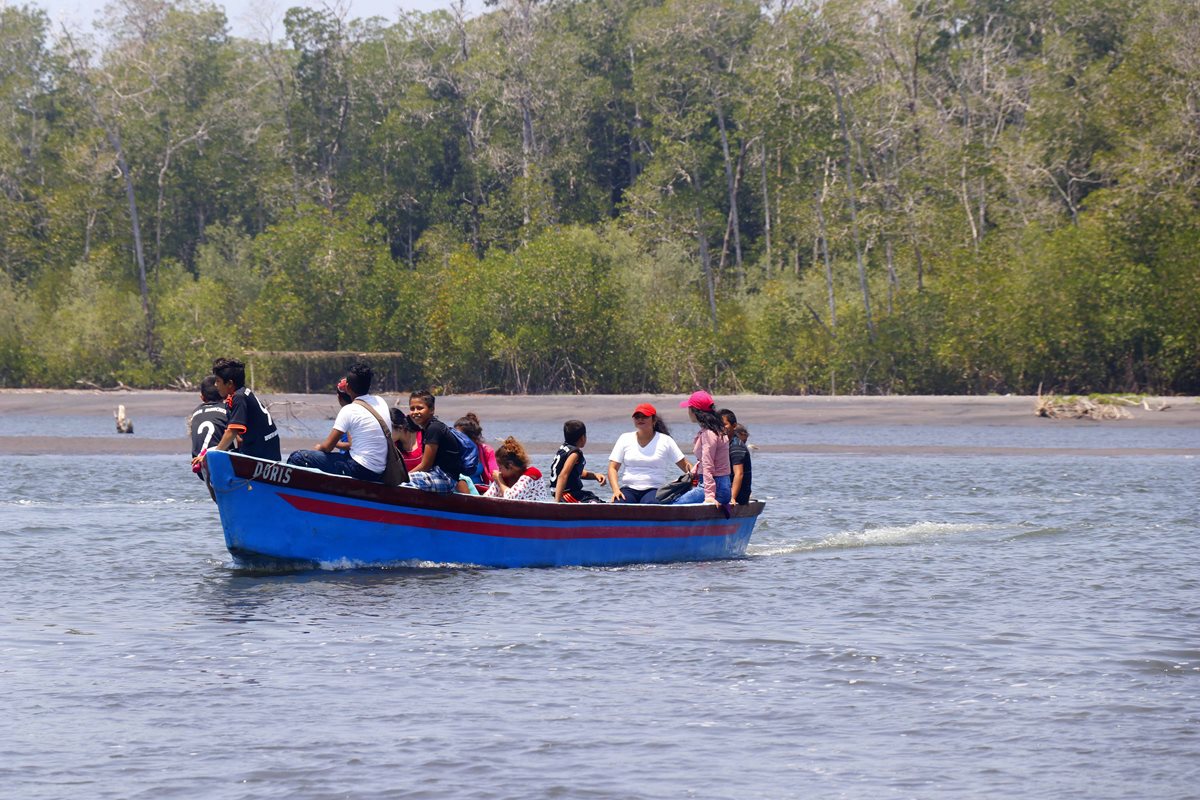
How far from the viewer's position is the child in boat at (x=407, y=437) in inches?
597

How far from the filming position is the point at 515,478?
51.0ft

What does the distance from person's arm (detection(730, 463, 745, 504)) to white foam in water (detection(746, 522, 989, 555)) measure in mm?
2098

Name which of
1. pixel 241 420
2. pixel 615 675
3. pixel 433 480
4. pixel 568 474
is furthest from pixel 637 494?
pixel 615 675


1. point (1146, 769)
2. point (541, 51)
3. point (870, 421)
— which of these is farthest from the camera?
point (541, 51)

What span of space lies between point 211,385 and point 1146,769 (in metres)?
9.36

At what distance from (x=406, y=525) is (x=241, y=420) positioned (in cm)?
181

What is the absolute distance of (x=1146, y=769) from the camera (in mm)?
8484

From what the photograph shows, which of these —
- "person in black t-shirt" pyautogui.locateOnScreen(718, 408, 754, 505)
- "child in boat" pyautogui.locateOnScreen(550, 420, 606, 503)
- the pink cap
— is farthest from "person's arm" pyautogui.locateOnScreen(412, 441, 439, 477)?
"person in black t-shirt" pyautogui.locateOnScreen(718, 408, 754, 505)

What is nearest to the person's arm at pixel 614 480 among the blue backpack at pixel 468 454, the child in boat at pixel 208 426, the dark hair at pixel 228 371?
the blue backpack at pixel 468 454

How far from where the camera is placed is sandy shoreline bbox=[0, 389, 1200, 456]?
36875 millimetres

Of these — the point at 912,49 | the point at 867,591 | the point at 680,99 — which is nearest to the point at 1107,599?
the point at 867,591

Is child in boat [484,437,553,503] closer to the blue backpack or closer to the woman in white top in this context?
the blue backpack

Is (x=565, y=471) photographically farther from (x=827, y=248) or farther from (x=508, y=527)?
(x=827, y=248)

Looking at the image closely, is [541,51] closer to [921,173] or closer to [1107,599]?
[921,173]
